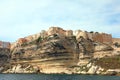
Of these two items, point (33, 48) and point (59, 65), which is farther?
point (33, 48)

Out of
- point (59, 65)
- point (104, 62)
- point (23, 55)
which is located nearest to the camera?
point (104, 62)

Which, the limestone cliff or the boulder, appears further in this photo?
the limestone cliff

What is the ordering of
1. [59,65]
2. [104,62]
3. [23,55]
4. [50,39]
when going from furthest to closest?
[23,55] < [50,39] < [59,65] < [104,62]

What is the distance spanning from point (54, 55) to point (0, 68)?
40896 mm

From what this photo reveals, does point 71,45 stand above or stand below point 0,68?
above

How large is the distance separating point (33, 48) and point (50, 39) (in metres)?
14.1

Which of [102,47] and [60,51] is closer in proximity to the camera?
[102,47]

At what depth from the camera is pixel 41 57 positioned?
16438 centimetres

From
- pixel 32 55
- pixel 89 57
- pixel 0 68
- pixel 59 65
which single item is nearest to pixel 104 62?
pixel 89 57

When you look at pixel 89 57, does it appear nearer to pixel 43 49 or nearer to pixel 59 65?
pixel 59 65

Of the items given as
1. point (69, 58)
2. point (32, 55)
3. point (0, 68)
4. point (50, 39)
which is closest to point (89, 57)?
point (69, 58)

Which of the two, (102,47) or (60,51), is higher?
(102,47)

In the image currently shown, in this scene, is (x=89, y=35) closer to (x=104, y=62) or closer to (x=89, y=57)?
(x=89, y=57)

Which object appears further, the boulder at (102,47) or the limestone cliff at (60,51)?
the limestone cliff at (60,51)
